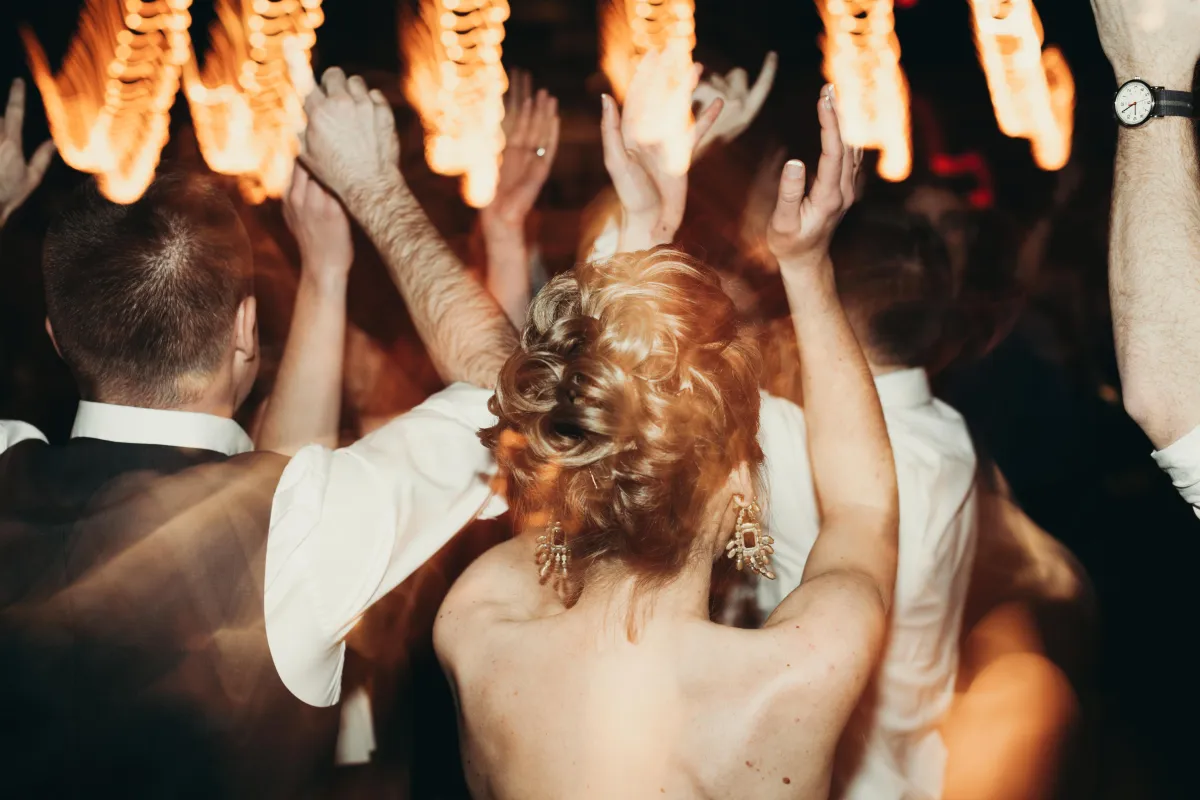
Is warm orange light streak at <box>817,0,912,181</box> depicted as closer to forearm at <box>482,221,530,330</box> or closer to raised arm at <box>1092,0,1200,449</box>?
raised arm at <box>1092,0,1200,449</box>

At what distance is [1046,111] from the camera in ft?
9.55

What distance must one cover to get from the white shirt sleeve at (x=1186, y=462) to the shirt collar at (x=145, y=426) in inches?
64.6

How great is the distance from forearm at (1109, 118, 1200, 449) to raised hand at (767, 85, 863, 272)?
0.45 m

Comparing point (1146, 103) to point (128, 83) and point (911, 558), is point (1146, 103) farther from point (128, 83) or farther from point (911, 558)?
point (128, 83)

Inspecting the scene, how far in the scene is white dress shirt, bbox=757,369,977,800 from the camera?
1869mm

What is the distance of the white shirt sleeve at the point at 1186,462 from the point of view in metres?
1.26

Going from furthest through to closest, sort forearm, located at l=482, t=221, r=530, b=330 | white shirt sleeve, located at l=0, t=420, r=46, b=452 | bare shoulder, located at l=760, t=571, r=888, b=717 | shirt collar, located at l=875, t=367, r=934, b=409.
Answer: forearm, located at l=482, t=221, r=530, b=330 → shirt collar, located at l=875, t=367, r=934, b=409 → white shirt sleeve, located at l=0, t=420, r=46, b=452 → bare shoulder, located at l=760, t=571, r=888, b=717

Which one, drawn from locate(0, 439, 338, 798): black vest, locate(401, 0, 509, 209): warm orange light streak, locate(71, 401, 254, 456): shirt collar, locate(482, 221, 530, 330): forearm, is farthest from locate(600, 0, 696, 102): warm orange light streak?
locate(0, 439, 338, 798): black vest

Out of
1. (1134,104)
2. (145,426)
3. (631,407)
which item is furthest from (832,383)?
(145,426)

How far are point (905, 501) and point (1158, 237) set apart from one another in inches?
31.6

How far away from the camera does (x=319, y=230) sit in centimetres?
194

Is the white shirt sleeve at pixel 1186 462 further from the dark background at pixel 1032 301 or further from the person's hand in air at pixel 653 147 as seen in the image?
the dark background at pixel 1032 301

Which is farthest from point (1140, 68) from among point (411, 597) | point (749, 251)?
point (411, 597)

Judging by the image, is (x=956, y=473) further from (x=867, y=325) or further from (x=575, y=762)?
(x=575, y=762)
